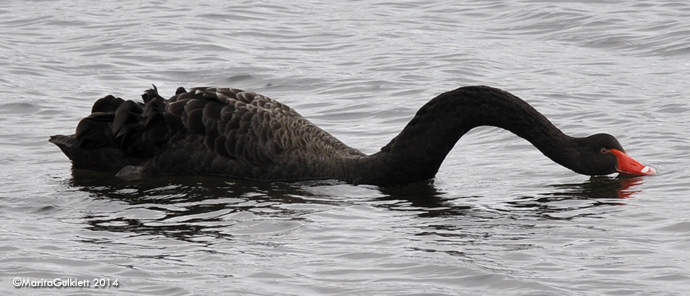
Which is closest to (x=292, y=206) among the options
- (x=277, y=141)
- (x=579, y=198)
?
(x=277, y=141)

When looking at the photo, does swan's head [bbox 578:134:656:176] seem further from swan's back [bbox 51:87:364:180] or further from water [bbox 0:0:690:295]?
swan's back [bbox 51:87:364:180]

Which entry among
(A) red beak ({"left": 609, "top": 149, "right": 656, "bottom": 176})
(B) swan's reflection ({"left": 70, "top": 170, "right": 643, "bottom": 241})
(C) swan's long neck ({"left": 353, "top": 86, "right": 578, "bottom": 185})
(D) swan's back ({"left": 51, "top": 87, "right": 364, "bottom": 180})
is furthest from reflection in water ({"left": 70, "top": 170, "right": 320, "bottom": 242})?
(A) red beak ({"left": 609, "top": 149, "right": 656, "bottom": 176})

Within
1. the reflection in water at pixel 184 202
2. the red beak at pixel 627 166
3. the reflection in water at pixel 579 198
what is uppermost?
the red beak at pixel 627 166

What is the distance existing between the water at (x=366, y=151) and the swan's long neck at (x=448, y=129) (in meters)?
0.17

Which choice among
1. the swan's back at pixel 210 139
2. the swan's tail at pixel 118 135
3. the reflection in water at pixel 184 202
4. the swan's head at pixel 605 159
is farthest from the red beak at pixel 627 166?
the swan's tail at pixel 118 135

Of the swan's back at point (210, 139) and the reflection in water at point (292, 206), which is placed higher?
the swan's back at point (210, 139)

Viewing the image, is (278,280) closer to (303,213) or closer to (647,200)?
(303,213)

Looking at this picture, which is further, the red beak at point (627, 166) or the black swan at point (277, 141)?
the black swan at point (277, 141)

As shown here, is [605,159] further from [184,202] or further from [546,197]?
[184,202]

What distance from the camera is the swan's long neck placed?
967cm

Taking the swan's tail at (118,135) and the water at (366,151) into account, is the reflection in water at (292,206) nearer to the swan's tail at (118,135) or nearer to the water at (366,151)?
the water at (366,151)

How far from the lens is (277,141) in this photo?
9.90 m

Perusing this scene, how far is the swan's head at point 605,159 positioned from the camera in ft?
31.3

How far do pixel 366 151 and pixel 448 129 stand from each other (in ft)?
4.69
